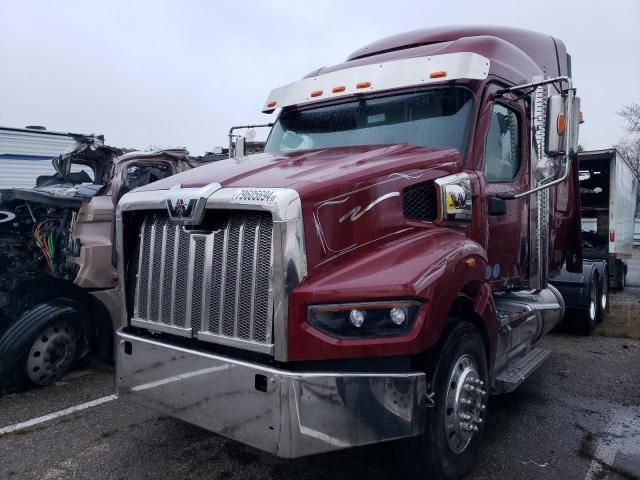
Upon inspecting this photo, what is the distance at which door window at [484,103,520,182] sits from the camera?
4.23 metres

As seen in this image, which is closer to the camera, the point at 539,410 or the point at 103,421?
the point at 103,421

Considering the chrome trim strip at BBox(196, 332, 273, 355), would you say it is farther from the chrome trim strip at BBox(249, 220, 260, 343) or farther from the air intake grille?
the air intake grille

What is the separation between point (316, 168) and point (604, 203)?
8.29 metres

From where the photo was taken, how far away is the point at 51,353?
205 inches

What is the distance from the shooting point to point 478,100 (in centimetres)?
398

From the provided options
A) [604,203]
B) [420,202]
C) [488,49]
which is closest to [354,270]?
[420,202]

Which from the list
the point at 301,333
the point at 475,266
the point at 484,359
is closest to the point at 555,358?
the point at 484,359

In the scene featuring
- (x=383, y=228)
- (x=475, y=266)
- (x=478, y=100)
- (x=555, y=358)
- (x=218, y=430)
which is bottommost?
(x=555, y=358)

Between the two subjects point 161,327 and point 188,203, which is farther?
point 161,327

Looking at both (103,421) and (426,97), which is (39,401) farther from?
(426,97)

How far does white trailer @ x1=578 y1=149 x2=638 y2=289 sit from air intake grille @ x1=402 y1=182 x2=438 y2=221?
6.57 m

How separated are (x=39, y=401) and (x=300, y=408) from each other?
3444 mm

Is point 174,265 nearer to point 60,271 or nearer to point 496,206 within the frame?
point 496,206

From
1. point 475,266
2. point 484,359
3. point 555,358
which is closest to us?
point 475,266
